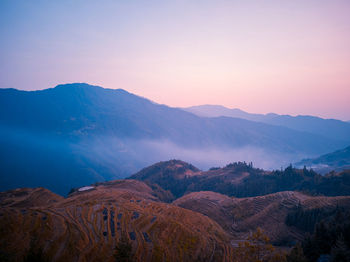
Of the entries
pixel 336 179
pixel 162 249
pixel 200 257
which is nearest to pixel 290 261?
pixel 200 257

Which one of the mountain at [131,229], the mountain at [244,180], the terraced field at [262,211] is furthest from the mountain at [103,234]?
the mountain at [244,180]

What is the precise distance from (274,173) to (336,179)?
93.0 ft

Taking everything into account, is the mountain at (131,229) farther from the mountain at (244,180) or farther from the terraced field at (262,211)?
the mountain at (244,180)

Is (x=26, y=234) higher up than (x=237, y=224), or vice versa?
(x=26, y=234)

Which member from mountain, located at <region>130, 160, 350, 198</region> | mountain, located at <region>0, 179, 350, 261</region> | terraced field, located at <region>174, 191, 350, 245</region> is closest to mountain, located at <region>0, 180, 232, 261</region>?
mountain, located at <region>0, 179, 350, 261</region>

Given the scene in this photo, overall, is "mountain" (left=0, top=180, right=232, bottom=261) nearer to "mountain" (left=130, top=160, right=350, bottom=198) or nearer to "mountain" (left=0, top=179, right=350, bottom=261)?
"mountain" (left=0, top=179, right=350, bottom=261)

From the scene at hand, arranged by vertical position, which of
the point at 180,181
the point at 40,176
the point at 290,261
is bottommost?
the point at 40,176

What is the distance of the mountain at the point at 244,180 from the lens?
9781 centimetres

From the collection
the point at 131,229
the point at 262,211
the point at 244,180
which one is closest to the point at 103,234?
the point at 131,229

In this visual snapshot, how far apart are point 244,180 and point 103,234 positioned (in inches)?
4102

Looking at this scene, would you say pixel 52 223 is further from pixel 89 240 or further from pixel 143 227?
pixel 143 227

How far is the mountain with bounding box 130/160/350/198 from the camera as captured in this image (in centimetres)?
9781

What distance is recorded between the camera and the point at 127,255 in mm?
22781

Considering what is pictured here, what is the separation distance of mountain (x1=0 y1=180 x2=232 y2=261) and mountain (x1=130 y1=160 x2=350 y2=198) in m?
59.1
